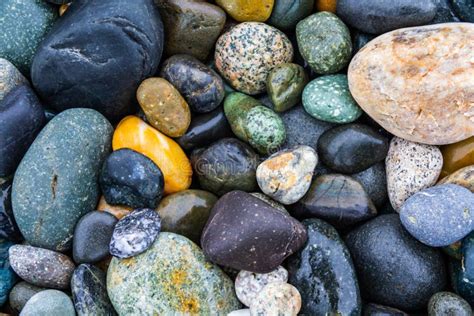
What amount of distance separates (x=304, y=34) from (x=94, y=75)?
3.99 feet

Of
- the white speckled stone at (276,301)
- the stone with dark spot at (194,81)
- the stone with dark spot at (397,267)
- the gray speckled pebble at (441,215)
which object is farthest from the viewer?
the stone with dark spot at (194,81)

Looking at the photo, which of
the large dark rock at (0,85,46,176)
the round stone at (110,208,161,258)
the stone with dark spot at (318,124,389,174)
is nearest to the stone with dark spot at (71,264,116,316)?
the round stone at (110,208,161,258)

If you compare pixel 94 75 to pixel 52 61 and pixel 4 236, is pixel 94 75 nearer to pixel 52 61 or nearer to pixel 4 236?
pixel 52 61

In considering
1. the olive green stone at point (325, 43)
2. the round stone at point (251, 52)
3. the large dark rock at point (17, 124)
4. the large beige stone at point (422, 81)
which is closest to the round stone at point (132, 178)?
the large dark rock at point (17, 124)

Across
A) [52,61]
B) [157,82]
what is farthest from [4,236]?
[157,82]

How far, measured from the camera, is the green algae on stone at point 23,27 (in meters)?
3.11

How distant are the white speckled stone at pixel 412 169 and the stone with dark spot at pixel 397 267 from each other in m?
0.16

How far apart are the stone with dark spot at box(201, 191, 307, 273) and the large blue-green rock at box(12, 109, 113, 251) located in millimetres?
759

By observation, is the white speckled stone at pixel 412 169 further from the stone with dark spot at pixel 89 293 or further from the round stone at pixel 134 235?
the stone with dark spot at pixel 89 293

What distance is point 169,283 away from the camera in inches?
107

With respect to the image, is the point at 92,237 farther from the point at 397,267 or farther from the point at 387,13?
the point at 387,13

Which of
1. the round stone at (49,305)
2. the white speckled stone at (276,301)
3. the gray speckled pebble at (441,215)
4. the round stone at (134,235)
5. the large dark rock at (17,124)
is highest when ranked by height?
the large dark rock at (17,124)

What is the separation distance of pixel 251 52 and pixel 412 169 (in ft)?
3.71

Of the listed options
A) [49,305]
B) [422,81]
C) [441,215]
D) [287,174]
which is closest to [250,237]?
[287,174]
